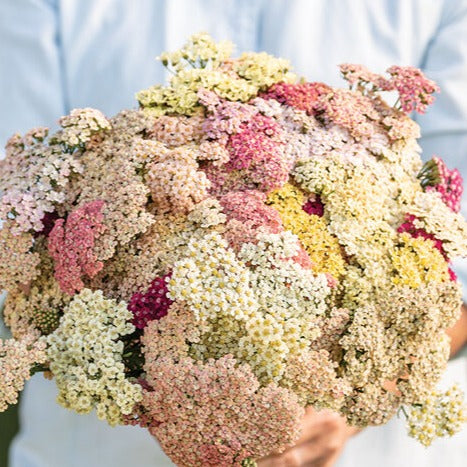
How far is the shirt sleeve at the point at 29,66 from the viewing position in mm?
1398

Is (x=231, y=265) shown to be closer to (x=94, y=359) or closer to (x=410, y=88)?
(x=94, y=359)

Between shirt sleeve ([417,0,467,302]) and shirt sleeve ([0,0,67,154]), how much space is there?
0.75 m

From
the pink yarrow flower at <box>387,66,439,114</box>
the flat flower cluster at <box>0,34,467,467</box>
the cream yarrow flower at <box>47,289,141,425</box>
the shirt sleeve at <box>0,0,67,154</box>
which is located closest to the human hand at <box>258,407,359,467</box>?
the flat flower cluster at <box>0,34,467,467</box>

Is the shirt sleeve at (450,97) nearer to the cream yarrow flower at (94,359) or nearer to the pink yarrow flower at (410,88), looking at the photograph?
the pink yarrow flower at (410,88)

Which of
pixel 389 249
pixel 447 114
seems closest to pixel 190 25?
pixel 447 114

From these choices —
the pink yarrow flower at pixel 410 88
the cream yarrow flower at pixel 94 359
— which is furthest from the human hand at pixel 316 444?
the pink yarrow flower at pixel 410 88

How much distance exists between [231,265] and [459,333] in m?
0.52

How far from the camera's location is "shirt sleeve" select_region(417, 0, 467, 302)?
1384 mm

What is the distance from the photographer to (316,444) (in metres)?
1.00

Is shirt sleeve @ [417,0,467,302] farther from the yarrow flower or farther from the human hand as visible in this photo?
the yarrow flower

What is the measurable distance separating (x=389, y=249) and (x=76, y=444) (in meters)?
0.81

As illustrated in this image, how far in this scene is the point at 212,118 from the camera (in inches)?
35.1

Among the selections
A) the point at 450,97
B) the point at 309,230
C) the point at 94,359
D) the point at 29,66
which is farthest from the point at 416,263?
the point at 29,66

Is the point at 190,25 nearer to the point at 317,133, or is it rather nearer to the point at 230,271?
the point at 317,133
